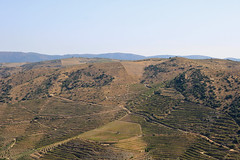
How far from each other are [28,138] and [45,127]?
1147 centimetres

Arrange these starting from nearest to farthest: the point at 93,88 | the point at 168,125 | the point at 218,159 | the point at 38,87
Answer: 1. the point at 218,159
2. the point at 168,125
3. the point at 93,88
4. the point at 38,87

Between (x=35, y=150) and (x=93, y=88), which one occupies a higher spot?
(x=93, y=88)

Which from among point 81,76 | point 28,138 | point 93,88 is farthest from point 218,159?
point 81,76

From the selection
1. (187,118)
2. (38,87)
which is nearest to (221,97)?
(187,118)

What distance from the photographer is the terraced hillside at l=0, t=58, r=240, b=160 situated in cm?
7562

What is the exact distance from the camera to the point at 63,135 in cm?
9888

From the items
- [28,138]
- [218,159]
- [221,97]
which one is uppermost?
[221,97]

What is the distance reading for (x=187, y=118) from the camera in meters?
93.9

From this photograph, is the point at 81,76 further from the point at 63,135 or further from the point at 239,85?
the point at 239,85

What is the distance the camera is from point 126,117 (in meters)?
109

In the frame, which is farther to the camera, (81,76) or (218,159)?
(81,76)

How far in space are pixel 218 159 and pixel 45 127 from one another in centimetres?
7779

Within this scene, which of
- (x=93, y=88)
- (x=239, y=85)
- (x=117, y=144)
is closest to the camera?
(x=117, y=144)

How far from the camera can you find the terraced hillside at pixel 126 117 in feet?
248
